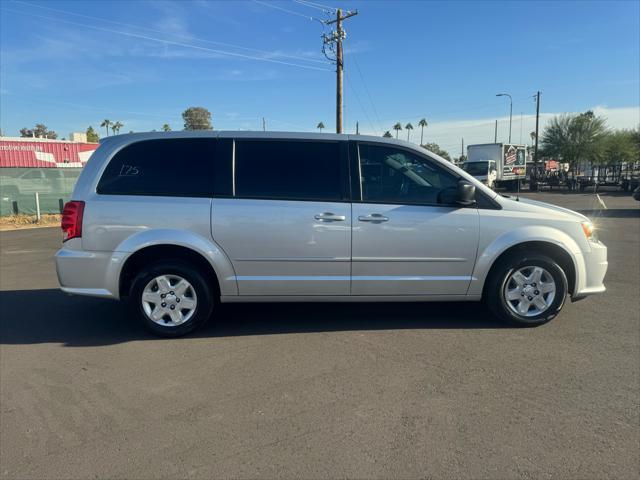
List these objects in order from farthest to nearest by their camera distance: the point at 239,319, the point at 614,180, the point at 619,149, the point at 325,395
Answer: the point at 619,149 → the point at 614,180 → the point at 239,319 → the point at 325,395

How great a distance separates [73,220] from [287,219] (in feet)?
6.65

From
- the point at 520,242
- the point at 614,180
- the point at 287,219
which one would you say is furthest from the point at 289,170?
the point at 614,180

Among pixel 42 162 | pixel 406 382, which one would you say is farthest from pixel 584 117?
pixel 406 382

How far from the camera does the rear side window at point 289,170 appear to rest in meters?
4.48

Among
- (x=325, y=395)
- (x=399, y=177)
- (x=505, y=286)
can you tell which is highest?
(x=399, y=177)

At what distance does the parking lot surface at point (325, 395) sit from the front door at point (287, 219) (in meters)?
0.59

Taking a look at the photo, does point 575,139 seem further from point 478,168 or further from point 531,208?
point 531,208

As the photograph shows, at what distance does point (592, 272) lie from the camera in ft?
15.3

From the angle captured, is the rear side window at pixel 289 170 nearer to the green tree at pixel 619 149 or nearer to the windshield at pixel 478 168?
the windshield at pixel 478 168

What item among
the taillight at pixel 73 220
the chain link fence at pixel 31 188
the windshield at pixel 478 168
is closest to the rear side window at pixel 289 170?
the taillight at pixel 73 220

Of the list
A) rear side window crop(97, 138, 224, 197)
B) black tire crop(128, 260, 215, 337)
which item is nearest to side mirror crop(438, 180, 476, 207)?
rear side window crop(97, 138, 224, 197)

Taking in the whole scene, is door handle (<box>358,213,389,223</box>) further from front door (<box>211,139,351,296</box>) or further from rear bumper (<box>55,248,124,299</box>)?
rear bumper (<box>55,248,124,299</box>)

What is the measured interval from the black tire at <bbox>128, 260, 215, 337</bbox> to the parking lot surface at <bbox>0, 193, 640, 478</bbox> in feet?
0.45

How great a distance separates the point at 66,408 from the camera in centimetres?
325
